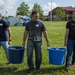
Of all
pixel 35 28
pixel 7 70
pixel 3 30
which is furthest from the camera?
pixel 3 30

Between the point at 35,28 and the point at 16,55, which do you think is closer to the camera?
the point at 35,28

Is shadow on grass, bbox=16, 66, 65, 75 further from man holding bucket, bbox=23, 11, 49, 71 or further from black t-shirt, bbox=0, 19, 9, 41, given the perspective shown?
black t-shirt, bbox=0, 19, 9, 41

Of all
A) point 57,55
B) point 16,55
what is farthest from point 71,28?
point 16,55

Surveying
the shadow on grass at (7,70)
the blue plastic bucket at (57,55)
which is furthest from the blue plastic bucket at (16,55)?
the blue plastic bucket at (57,55)

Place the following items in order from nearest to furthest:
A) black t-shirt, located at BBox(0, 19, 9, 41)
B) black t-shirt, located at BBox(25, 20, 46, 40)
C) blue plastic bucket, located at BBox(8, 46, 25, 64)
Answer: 1. black t-shirt, located at BBox(25, 20, 46, 40)
2. blue plastic bucket, located at BBox(8, 46, 25, 64)
3. black t-shirt, located at BBox(0, 19, 9, 41)

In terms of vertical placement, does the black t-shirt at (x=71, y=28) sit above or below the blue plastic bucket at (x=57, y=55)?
above

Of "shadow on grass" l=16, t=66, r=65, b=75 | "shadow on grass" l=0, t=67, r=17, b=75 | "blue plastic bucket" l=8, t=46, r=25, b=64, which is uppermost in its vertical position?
"blue plastic bucket" l=8, t=46, r=25, b=64

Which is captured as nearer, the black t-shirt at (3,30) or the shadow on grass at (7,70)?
the shadow on grass at (7,70)

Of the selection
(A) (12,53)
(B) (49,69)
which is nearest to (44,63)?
(B) (49,69)

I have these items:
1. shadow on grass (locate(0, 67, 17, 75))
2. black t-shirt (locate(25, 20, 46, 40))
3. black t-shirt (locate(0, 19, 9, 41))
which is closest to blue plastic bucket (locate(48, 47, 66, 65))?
black t-shirt (locate(25, 20, 46, 40))

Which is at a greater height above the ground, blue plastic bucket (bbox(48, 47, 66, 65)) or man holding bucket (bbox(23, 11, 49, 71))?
man holding bucket (bbox(23, 11, 49, 71))

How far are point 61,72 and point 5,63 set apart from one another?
2.30 meters

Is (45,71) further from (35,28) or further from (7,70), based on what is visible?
(35,28)

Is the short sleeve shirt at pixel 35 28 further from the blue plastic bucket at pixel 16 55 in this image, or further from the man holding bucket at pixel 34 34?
→ the blue plastic bucket at pixel 16 55
